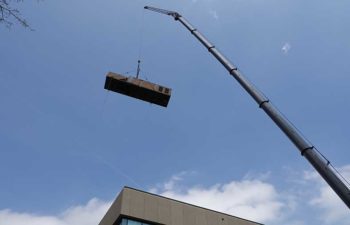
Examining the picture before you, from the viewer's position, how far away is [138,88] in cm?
1555

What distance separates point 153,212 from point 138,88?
11.1m

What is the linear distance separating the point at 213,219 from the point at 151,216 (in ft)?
15.1

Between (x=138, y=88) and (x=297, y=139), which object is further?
(x=138, y=88)

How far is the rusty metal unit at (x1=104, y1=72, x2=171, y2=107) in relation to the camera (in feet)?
50.9

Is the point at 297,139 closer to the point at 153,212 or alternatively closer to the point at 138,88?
the point at 138,88

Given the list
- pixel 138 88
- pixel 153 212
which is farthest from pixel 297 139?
pixel 153 212

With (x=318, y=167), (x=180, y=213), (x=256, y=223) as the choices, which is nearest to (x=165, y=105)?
(x=318, y=167)

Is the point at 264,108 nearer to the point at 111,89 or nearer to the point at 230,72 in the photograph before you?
the point at 230,72

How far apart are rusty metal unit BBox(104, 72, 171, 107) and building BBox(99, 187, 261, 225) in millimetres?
9736

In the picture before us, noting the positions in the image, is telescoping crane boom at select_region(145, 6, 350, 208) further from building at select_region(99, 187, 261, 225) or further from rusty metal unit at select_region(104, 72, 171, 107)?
building at select_region(99, 187, 261, 225)

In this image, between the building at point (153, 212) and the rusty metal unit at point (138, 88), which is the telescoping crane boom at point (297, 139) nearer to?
the rusty metal unit at point (138, 88)

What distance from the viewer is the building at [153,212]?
23297mm

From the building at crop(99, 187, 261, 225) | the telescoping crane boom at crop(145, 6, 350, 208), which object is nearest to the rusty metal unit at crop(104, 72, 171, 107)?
the telescoping crane boom at crop(145, 6, 350, 208)

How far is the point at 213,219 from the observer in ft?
85.2
